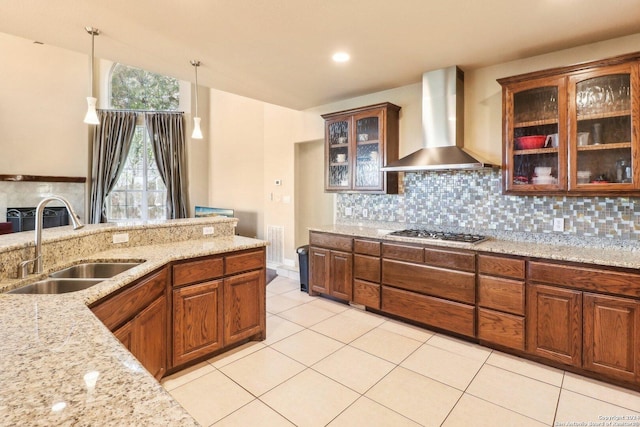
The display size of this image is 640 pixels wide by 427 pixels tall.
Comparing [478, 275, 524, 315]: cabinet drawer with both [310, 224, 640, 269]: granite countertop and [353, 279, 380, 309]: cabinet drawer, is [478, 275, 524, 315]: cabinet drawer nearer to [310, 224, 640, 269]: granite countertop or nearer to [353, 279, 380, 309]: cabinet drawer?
[310, 224, 640, 269]: granite countertop

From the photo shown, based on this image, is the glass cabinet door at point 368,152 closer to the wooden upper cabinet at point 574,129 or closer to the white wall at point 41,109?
the wooden upper cabinet at point 574,129

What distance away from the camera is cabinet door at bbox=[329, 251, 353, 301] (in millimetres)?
3791

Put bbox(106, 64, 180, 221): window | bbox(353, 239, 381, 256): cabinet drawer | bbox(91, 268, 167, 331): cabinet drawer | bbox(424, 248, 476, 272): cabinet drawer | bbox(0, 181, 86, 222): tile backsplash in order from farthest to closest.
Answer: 1. bbox(106, 64, 180, 221): window
2. bbox(0, 181, 86, 222): tile backsplash
3. bbox(353, 239, 381, 256): cabinet drawer
4. bbox(424, 248, 476, 272): cabinet drawer
5. bbox(91, 268, 167, 331): cabinet drawer

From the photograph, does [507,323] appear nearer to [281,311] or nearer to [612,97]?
[612,97]

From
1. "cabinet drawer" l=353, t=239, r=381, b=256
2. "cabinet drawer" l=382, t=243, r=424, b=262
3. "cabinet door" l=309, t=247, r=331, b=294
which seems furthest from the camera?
"cabinet door" l=309, t=247, r=331, b=294

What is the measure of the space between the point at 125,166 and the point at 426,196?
5.84 meters

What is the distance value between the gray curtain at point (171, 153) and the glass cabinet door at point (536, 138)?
590cm

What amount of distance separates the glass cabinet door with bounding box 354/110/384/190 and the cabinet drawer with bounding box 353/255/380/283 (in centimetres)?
84

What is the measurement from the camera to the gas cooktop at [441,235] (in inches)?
122

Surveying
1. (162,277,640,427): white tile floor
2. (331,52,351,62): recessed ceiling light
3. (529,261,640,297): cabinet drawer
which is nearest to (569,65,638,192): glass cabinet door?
(529,261,640,297): cabinet drawer

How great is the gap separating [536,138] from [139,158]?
6685 mm

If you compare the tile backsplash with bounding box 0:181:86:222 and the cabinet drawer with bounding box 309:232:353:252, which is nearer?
the cabinet drawer with bounding box 309:232:353:252

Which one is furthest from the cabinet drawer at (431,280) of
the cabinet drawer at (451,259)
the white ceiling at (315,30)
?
the white ceiling at (315,30)

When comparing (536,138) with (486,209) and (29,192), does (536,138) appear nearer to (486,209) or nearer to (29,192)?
(486,209)
